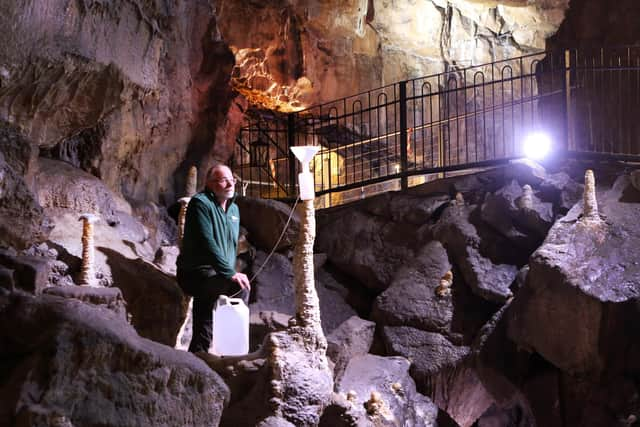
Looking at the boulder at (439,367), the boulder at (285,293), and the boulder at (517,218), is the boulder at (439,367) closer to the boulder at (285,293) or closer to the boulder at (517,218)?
the boulder at (285,293)

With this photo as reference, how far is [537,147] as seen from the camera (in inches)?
407

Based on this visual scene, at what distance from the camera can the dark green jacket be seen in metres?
5.64

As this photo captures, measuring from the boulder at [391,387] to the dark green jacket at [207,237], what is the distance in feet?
7.24

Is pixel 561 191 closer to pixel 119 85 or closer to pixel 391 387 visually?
pixel 391 387

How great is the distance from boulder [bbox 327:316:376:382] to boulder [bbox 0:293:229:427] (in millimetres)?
4625

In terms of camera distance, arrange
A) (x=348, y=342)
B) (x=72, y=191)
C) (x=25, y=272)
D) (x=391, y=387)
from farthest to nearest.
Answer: (x=348, y=342), (x=391, y=387), (x=72, y=191), (x=25, y=272)

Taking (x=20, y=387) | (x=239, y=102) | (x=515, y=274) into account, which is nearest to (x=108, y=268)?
(x=20, y=387)

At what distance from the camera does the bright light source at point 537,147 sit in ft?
33.6

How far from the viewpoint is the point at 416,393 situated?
8.45 m

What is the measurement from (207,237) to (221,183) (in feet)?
1.50

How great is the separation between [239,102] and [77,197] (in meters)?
5.12

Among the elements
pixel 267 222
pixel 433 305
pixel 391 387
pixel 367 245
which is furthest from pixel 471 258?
pixel 267 222

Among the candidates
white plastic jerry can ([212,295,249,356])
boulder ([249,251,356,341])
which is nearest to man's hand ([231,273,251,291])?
white plastic jerry can ([212,295,249,356])

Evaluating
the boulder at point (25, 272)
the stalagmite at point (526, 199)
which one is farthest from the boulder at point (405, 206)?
the boulder at point (25, 272)
